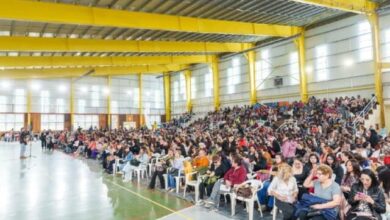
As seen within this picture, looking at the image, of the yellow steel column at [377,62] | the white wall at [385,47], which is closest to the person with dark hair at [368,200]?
the yellow steel column at [377,62]

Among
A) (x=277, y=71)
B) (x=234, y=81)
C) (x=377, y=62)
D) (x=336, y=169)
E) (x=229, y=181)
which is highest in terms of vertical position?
(x=277, y=71)

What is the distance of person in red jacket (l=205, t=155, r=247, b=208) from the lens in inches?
241

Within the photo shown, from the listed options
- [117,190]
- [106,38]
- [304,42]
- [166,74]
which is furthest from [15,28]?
[166,74]

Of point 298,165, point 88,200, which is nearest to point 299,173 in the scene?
point 298,165

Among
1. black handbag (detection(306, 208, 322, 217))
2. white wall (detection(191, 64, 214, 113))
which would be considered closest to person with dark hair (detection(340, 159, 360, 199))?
black handbag (detection(306, 208, 322, 217))

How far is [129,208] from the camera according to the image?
6551 mm

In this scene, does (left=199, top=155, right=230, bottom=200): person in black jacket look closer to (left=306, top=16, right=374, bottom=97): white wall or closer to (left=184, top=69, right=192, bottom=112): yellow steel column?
(left=306, top=16, right=374, bottom=97): white wall

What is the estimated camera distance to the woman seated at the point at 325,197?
13.5ft

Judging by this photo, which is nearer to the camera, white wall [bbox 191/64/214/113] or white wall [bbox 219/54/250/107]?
white wall [bbox 219/54/250/107]

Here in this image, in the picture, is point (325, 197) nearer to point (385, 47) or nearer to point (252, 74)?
point (385, 47)

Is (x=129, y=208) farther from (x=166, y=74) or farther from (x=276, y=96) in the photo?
(x=166, y=74)

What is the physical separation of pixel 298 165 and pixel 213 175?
78.8 inches

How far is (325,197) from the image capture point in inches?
166

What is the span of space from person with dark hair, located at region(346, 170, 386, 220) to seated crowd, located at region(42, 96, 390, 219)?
1cm
